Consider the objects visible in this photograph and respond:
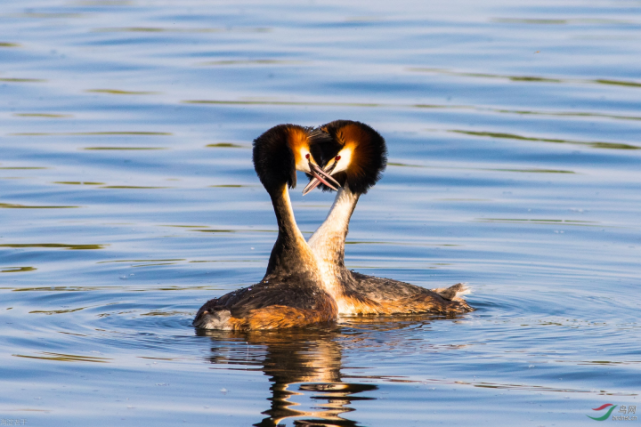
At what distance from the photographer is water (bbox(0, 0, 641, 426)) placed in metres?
7.79

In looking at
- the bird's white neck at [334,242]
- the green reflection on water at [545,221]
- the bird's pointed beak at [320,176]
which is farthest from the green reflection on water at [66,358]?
the green reflection on water at [545,221]

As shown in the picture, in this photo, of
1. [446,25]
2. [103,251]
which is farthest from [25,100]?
[446,25]

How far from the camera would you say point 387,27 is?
26406 mm

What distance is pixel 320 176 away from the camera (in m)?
10.2

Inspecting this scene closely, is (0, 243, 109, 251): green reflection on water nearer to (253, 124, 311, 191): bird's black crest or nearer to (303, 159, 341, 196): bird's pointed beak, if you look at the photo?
(303, 159, 341, 196): bird's pointed beak

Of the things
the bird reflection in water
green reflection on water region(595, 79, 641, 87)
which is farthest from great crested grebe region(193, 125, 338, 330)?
green reflection on water region(595, 79, 641, 87)

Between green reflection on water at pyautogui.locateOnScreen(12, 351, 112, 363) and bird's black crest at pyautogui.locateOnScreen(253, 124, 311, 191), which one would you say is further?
bird's black crest at pyautogui.locateOnScreen(253, 124, 311, 191)

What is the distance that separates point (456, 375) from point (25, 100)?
1408 cm

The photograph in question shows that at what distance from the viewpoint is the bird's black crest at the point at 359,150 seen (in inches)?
414

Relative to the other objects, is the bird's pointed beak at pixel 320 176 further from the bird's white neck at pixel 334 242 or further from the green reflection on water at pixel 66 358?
the green reflection on water at pixel 66 358

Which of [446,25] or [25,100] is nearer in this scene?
[25,100]

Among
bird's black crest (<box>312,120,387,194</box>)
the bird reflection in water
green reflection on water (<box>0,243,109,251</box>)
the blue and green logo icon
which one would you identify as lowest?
the blue and green logo icon

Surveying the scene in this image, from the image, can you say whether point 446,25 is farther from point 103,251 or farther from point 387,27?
point 103,251

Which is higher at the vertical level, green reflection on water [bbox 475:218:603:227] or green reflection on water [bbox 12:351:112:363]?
green reflection on water [bbox 475:218:603:227]
